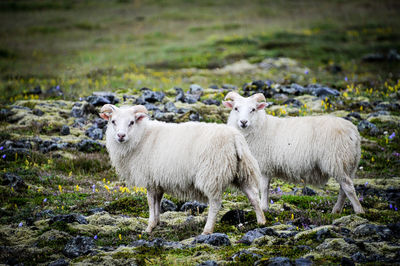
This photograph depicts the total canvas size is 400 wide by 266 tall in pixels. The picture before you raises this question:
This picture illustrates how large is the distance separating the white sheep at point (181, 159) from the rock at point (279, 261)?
2.33 metres

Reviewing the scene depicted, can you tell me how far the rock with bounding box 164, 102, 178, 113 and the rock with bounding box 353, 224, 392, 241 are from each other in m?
12.2

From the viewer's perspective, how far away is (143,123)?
10.0m

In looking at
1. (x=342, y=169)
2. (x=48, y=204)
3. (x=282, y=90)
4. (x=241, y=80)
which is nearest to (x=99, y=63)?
(x=241, y=80)

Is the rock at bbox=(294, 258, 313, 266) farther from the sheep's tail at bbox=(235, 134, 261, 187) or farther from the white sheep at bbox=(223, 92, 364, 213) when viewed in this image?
the white sheep at bbox=(223, 92, 364, 213)

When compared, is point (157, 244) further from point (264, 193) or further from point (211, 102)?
point (211, 102)

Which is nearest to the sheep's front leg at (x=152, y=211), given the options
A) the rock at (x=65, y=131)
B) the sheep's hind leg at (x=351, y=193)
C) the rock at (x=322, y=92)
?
the sheep's hind leg at (x=351, y=193)

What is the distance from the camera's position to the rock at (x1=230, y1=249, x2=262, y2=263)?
665 centimetres

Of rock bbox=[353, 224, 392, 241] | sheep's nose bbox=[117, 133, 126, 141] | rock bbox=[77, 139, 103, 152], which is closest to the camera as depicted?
rock bbox=[353, 224, 392, 241]

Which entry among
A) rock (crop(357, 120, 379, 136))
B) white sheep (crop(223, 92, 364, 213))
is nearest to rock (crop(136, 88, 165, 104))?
white sheep (crop(223, 92, 364, 213))

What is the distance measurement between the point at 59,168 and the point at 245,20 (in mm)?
45382

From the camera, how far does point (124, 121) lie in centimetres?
959

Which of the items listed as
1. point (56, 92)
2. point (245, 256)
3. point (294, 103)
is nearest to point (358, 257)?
point (245, 256)

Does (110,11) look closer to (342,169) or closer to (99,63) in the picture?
(99,63)

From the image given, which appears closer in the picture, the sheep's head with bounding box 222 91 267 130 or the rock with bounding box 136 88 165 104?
the sheep's head with bounding box 222 91 267 130
